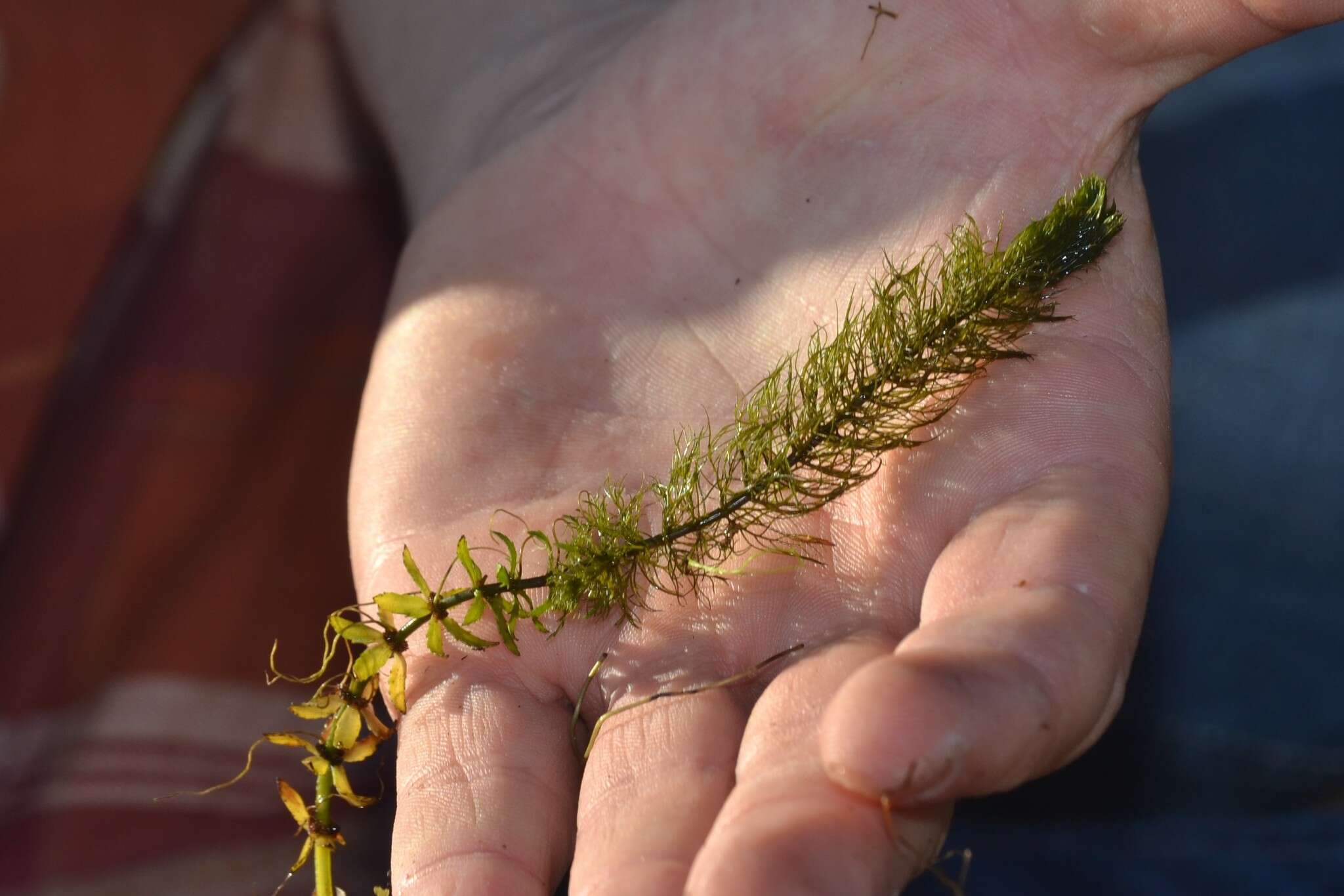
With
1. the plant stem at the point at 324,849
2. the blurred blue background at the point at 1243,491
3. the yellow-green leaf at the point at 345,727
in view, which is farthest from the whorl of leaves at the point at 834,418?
the blurred blue background at the point at 1243,491

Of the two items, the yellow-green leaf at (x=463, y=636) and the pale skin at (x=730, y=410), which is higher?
the pale skin at (x=730, y=410)

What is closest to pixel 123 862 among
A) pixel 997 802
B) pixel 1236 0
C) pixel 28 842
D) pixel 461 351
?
pixel 28 842

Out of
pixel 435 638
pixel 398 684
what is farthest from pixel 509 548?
pixel 398 684

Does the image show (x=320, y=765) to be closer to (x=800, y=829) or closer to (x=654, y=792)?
(x=654, y=792)

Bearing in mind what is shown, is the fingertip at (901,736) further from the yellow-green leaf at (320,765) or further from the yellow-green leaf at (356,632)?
the yellow-green leaf at (320,765)

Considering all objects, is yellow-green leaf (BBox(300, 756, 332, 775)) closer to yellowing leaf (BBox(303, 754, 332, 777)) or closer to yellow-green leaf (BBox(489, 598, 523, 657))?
yellowing leaf (BBox(303, 754, 332, 777))

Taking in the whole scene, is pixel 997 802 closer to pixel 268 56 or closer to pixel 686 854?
pixel 686 854
